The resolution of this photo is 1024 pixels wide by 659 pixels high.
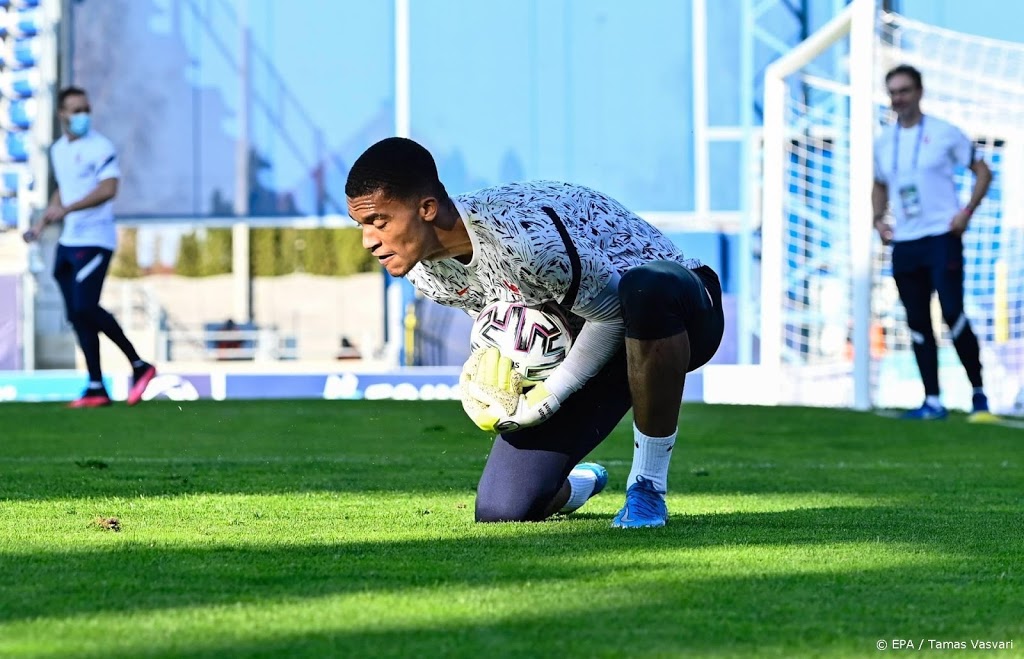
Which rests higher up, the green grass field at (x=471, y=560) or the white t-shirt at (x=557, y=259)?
the white t-shirt at (x=557, y=259)

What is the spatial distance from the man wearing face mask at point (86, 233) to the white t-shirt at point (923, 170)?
461cm

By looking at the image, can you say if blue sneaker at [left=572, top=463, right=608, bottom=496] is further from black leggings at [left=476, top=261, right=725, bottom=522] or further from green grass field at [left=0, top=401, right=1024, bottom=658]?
black leggings at [left=476, top=261, right=725, bottom=522]

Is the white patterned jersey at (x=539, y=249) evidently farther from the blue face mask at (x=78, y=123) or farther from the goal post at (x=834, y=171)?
the goal post at (x=834, y=171)

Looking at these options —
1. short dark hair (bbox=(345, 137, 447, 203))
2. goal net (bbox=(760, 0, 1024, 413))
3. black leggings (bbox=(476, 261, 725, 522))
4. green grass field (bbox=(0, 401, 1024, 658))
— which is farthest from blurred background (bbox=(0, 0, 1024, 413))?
short dark hair (bbox=(345, 137, 447, 203))

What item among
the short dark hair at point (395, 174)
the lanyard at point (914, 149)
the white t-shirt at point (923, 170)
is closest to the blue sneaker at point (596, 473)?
the short dark hair at point (395, 174)

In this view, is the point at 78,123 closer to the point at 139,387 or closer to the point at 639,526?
the point at 139,387

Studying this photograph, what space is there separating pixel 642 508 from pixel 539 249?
73 cm

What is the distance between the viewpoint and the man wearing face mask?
31.5 ft

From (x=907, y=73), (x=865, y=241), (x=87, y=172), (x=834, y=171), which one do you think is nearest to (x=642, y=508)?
(x=907, y=73)

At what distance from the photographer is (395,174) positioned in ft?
11.4

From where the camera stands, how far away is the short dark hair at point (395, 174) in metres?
3.49

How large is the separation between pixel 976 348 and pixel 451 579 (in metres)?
6.79

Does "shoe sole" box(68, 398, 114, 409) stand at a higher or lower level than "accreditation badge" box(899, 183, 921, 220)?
lower

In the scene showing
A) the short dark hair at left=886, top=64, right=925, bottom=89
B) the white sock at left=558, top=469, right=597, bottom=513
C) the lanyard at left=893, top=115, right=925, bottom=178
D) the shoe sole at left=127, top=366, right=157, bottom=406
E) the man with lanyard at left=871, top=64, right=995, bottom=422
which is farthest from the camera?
the shoe sole at left=127, top=366, right=157, bottom=406
